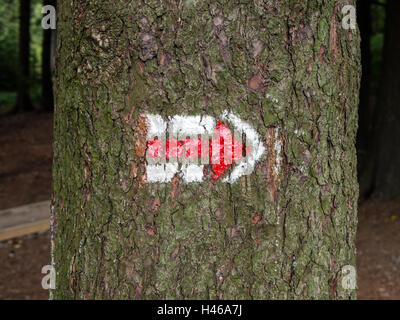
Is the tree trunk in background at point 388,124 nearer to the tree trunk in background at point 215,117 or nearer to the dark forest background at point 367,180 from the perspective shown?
the dark forest background at point 367,180

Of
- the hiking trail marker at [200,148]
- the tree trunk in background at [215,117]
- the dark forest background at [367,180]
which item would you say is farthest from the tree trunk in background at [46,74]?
the hiking trail marker at [200,148]

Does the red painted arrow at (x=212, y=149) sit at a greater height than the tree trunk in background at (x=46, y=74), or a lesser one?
lesser

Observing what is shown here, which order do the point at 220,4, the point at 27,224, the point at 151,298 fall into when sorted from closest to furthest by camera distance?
the point at 220,4, the point at 151,298, the point at 27,224

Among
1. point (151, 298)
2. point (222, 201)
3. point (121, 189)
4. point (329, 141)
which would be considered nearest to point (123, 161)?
point (121, 189)

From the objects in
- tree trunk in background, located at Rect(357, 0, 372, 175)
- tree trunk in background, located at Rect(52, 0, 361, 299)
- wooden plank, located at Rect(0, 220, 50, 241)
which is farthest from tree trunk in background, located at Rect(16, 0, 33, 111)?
tree trunk in background, located at Rect(52, 0, 361, 299)

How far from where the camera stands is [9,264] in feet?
17.4

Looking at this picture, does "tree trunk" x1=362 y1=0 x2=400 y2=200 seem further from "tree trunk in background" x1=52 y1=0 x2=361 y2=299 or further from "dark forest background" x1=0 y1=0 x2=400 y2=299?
"tree trunk in background" x1=52 y1=0 x2=361 y2=299

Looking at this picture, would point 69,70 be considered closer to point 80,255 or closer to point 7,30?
point 80,255

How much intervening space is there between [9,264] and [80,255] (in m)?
4.21

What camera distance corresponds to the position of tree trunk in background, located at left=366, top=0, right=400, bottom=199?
708cm

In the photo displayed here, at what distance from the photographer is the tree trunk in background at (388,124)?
7082mm

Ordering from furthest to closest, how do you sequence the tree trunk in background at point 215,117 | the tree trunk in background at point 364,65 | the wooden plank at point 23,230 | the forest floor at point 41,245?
the tree trunk in background at point 364,65, the wooden plank at point 23,230, the forest floor at point 41,245, the tree trunk in background at point 215,117

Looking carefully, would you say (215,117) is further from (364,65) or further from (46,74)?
(46,74)

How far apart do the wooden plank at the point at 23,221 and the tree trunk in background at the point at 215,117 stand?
4.63 metres
